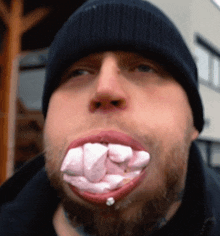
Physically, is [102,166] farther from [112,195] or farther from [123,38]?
[123,38]

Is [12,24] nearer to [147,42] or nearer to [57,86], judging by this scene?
[57,86]

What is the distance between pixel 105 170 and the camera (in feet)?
1.99

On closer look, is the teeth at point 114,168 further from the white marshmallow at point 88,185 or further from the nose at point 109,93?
the nose at point 109,93

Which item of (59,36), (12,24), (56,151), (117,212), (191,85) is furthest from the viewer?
(12,24)

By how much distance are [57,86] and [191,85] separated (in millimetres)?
491

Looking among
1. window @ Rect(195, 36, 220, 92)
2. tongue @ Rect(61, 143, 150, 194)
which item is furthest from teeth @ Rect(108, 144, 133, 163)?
window @ Rect(195, 36, 220, 92)

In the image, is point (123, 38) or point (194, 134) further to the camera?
point (194, 134)

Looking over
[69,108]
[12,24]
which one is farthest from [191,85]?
[12,24]

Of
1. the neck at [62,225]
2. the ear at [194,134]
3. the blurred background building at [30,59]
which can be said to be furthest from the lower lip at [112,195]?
the blurred background building at [30,59]

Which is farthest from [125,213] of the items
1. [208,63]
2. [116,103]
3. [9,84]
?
[208,63]

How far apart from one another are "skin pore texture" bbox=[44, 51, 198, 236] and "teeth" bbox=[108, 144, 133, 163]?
0.06 m

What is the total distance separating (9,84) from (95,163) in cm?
207

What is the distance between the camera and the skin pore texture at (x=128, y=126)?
0.66 metres

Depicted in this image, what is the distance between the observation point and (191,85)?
87 centimetres
